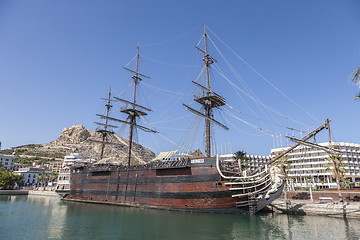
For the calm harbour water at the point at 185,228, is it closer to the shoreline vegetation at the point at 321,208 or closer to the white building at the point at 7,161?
the shoreline vegetation at the point at 321,208

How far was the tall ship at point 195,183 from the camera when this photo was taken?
23.3m

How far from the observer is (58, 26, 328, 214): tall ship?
23297 millimetres

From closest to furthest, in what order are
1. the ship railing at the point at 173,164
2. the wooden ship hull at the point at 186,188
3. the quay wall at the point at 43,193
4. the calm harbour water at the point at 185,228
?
the calm harbour water at the point at 185,228 < the wooden ship hull at the point at 186,188 < the ship railing at the point at 173,164 < the quay wall at the point at 43,193

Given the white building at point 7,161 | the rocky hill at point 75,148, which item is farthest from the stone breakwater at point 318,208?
the rocky hill at point 75,148

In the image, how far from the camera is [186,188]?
83.5 feet

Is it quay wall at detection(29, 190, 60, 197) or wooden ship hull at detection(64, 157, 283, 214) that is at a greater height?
wooden ship hull at detection(64, 157, 283, 214)

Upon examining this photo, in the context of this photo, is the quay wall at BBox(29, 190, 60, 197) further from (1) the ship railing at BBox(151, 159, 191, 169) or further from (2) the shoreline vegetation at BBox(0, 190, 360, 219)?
(2) the shoreline vegetation at BBox(0, 190, 360, 219)

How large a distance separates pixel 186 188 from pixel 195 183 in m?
1.39

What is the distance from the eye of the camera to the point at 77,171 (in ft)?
133

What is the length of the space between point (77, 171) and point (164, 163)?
21.5 metres

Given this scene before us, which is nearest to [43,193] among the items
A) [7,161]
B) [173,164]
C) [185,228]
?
[173,164]

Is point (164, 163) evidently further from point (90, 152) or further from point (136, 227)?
point (90, 152)

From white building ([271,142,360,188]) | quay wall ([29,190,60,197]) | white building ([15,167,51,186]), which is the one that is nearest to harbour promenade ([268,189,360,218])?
white building ([271,142,360,188])

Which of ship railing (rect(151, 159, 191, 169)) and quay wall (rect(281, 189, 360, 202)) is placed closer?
quay wall (rect(281, 189, 360, 202))
